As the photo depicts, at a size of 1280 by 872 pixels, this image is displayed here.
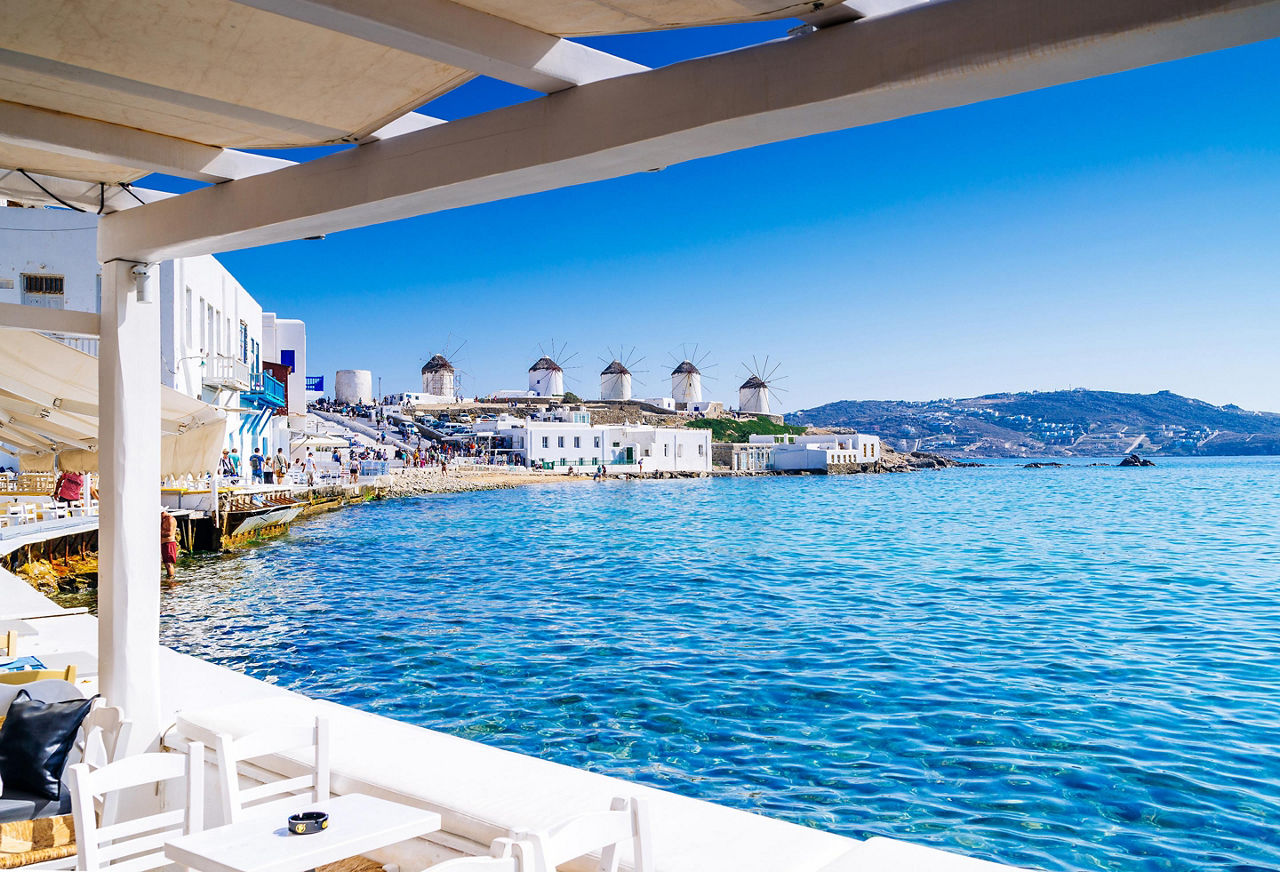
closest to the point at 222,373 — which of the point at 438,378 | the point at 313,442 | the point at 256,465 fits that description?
the point at 256,465

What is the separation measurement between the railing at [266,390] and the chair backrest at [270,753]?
2816 cm

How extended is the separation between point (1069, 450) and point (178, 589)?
189 metres

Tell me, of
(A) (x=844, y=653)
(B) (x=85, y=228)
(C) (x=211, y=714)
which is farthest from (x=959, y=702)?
(B) (x=85, y=228)

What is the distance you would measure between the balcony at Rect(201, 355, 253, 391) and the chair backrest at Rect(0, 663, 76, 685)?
843 inches

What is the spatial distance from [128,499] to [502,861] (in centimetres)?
257

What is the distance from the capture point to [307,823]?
239cm

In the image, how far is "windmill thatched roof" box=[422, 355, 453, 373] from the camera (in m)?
108

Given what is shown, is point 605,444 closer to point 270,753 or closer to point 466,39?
point 270,753

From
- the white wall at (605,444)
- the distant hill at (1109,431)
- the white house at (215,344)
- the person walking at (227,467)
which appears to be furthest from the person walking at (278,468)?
the distant hill at (1109,431)

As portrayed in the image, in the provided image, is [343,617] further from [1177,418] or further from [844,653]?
[1177,418]

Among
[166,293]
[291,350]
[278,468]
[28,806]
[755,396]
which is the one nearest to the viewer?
[28,806]

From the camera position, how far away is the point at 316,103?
2.48 meters

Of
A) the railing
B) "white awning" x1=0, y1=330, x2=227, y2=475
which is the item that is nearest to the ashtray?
"white awning" x1=0, y1=330, x2=227, y2=475

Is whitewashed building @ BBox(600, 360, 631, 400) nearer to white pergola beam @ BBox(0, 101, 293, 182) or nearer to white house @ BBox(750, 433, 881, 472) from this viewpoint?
white house @ BBox(750, 433, 881, 472)
